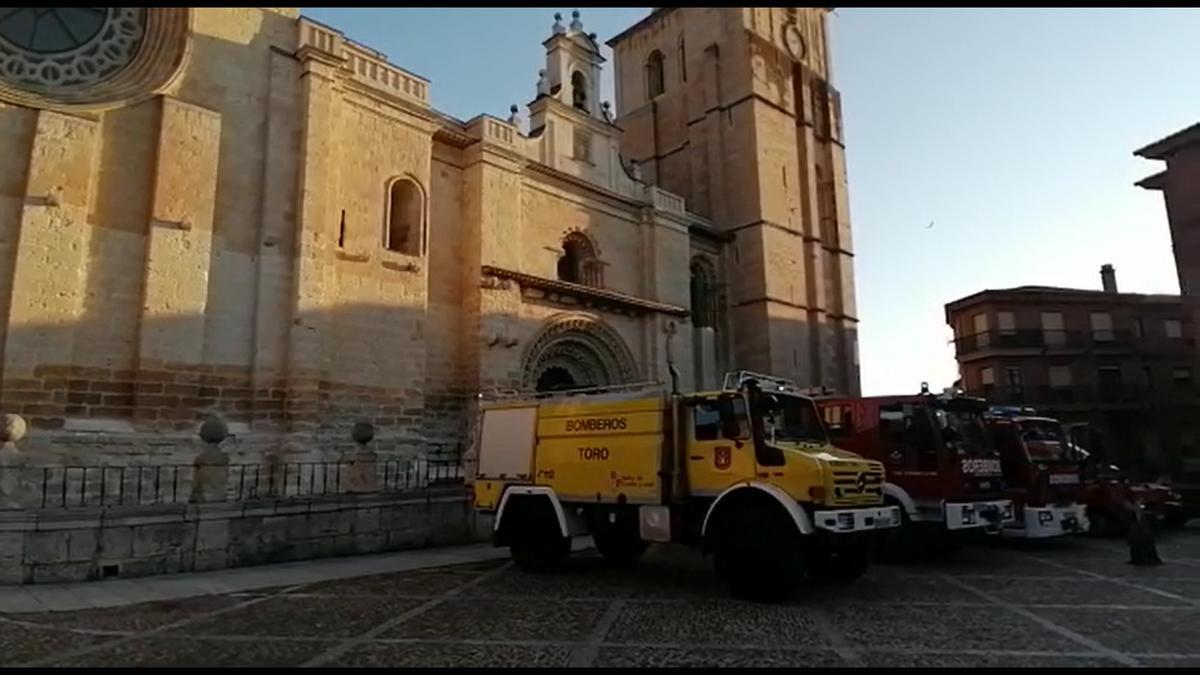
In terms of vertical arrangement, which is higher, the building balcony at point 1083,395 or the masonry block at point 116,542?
the building balcony at point 1083,395

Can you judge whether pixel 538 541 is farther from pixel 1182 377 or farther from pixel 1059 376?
pixel 1182 377

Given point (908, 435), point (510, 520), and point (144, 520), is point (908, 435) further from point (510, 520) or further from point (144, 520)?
point (144, 520)

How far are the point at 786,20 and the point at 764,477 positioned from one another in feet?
81.9

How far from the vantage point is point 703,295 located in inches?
944

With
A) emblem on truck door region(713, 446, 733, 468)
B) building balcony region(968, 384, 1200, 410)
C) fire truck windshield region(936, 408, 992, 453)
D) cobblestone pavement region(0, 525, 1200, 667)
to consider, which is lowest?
cobblestone pavement region(0, 525, 1200, 667)

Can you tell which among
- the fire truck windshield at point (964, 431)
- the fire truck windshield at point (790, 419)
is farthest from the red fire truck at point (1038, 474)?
the fire truck windshield at point (790, 419)

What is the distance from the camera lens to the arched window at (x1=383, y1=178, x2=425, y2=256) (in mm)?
15023

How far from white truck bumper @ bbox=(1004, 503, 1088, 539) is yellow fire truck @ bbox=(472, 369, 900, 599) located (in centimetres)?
416

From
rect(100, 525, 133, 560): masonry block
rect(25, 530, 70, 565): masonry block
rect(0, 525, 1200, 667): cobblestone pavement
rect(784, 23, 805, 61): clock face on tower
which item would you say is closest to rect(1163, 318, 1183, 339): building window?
rect(784, 23, 805, 61): clock face on tower

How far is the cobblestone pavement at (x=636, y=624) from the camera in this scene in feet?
17.5

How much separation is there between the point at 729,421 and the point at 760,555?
4.86 feet

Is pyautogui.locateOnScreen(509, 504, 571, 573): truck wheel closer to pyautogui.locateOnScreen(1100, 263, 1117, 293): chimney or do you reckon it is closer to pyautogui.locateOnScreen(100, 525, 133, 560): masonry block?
pyautogui.locateOnScreen(100, 525, 133, 560): masonry block

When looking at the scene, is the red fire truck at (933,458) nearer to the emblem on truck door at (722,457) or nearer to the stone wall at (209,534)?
the emblem on truck door at (722,457)

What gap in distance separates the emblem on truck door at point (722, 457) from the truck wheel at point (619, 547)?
1.82 meters
